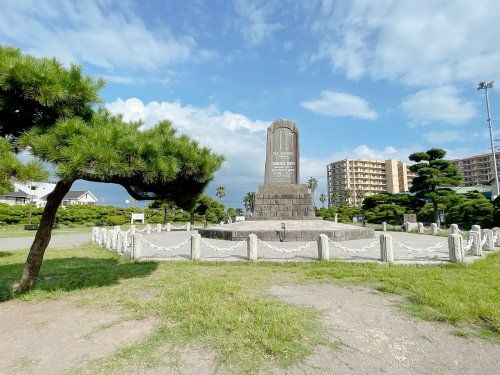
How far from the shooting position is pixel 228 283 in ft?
21.0

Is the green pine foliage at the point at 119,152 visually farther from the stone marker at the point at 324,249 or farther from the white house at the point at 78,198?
the white house at the point at 78,198

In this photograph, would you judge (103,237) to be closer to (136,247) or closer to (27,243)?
(27,243)

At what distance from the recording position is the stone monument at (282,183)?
1795 centimetres

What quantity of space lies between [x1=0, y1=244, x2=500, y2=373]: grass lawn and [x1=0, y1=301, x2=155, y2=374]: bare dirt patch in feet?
0.94

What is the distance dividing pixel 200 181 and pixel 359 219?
32.6 meters

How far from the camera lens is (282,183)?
1884 centimetres

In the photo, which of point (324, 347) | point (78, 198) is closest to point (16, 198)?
point (78, 198)

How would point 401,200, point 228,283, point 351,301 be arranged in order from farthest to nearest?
point 401,200
point 228,283
point 351,301

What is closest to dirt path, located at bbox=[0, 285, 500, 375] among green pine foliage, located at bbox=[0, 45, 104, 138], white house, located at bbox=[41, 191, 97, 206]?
green pine foliage, located at bbox=[0, 45, 104, 138]

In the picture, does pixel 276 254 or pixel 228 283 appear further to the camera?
pixel 276 254

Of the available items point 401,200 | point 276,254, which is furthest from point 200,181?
point 401,200

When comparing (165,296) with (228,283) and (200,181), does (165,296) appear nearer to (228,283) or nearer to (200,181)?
(228,283)

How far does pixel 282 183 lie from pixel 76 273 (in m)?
12.8

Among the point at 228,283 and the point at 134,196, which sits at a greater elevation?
the point at 134,196
